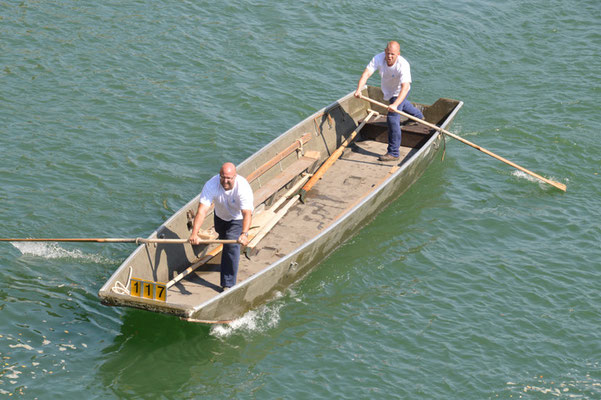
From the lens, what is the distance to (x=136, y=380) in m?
10.8

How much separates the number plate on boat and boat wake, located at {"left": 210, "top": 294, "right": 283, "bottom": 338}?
1.38 m

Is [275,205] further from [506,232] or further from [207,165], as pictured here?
[506,232]

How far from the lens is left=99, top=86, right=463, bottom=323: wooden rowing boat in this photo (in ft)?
37.4

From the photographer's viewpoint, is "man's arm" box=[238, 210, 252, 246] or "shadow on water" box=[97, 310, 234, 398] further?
"man's arm" box=[238, 210, 252, 246]

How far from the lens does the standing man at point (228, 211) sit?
11188 mm

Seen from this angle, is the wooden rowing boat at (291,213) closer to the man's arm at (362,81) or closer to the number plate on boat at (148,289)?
the number plate on boat at (148,289)

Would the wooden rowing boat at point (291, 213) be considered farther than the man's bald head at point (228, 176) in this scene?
Yes

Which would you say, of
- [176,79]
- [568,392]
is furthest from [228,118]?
[568,392]

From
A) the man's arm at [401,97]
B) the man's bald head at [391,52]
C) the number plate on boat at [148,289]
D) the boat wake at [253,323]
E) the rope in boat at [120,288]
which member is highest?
the man's bald head at [391,52]

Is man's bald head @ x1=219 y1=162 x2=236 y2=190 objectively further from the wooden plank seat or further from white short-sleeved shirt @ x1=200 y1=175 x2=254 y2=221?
the wooden plank seat

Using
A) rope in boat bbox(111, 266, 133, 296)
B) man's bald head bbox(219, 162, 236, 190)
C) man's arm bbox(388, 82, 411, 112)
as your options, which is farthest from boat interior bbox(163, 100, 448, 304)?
man's bald head bbox(219, 162, 236, 190)

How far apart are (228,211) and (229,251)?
60 cm

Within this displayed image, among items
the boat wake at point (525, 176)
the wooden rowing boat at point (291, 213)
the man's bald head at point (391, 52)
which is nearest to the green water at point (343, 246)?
the boat wake at point (525, 176)

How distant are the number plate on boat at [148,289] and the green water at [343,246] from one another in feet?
3.49
